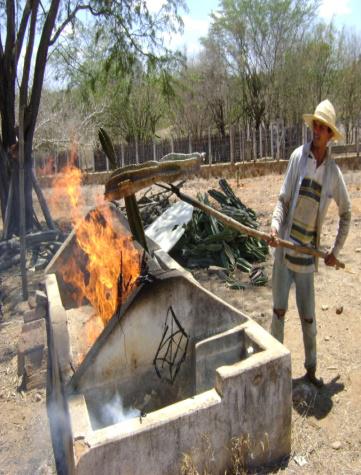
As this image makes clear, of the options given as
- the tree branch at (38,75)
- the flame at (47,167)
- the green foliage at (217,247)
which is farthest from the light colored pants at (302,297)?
the flame at (47,167)

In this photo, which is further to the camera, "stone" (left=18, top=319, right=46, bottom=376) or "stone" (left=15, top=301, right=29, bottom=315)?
"stone" (left=15, top=301, right=29, bottom=315)

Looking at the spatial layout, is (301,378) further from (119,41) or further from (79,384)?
(119,41)

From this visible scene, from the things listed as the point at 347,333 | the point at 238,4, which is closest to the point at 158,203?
the point at 347,333

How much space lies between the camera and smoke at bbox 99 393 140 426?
3.08m

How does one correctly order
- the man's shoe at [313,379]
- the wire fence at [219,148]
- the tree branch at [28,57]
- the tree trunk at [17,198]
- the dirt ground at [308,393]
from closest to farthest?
1. the dirt ground at [308,393]
2. the man's shoe at [313,379]
3. the tree branch at [28,57]
4. the tree trunk at [17,198]
5. the wire fence at [219,148]

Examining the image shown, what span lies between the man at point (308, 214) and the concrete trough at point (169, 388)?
1.83ft

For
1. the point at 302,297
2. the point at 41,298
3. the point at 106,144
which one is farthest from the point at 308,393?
the point at 41,298

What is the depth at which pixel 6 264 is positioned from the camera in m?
7.93

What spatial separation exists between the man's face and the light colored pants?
98 centimetres

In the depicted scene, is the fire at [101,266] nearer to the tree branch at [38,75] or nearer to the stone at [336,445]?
the stone at [336,445]

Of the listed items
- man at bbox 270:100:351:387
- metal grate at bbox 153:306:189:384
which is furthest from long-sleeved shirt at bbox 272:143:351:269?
metal grate at bbox 153:306:189:384

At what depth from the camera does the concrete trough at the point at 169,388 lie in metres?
2.28

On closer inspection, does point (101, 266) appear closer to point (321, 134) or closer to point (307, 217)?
point (307, 217)

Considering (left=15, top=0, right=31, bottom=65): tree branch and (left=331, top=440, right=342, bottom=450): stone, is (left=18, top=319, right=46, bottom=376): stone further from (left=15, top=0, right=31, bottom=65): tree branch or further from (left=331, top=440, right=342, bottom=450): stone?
(left=15, top=0, right=31, bottom=65): tree branch
